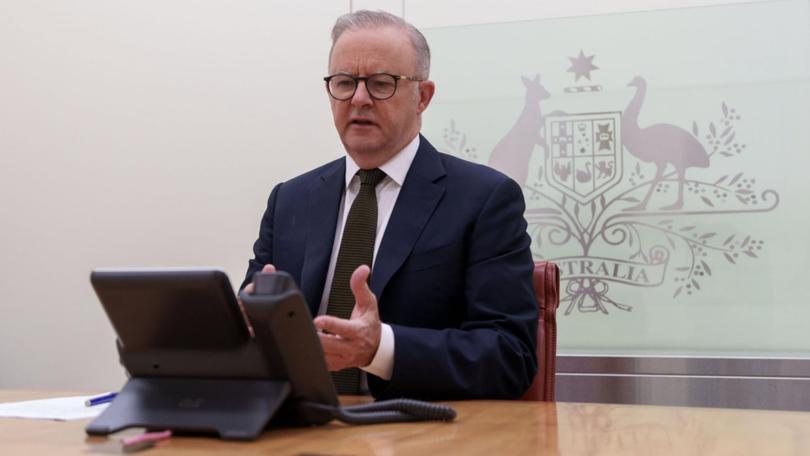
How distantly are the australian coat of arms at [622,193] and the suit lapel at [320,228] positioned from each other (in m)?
0.90

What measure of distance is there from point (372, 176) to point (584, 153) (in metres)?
1.05

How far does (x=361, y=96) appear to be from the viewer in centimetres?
247

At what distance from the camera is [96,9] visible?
402 cm

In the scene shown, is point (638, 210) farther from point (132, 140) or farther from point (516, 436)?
point (132, 140)

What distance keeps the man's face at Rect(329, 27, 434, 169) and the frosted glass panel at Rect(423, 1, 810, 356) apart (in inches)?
34.1

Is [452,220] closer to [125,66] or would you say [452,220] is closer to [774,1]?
[774,1]

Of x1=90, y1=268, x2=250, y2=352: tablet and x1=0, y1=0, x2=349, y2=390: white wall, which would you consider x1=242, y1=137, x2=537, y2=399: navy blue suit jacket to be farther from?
x1=0, y1=0, x2=349, y2=390: white wall

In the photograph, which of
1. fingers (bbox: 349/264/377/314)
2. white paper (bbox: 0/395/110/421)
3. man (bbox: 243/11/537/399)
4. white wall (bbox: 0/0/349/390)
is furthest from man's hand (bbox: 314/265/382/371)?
white wall (bbox: 0/0/349/390)

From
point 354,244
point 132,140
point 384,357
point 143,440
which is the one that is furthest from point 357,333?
point 132,140

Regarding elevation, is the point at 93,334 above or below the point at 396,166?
below

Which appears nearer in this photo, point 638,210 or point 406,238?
point 406,238

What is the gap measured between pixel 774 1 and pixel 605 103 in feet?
2.12

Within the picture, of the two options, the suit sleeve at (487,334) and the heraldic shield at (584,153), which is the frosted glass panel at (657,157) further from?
the suit sleeve at (487,334)

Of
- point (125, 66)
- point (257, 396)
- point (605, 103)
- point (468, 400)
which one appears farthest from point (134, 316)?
point (125, 66)
